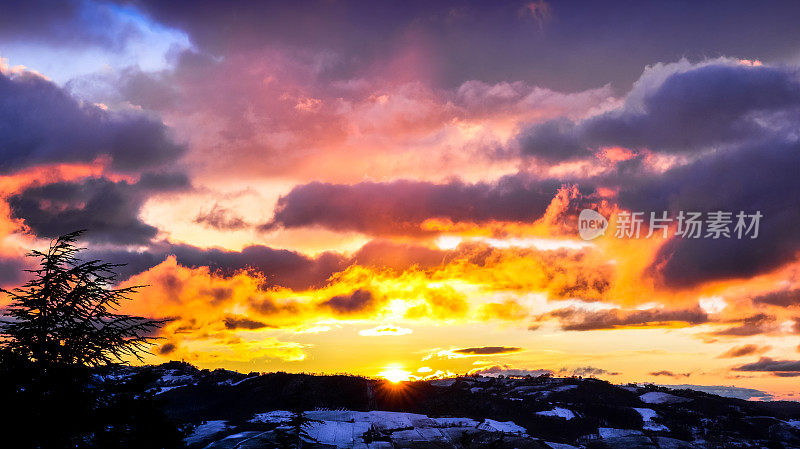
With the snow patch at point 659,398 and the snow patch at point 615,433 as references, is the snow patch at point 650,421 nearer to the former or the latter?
the snow patch at point 659,398

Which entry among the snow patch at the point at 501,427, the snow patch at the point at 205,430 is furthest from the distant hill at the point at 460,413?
the snow patch at the point at 501,427

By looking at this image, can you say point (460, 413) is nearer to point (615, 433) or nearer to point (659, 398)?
point (615, 433)

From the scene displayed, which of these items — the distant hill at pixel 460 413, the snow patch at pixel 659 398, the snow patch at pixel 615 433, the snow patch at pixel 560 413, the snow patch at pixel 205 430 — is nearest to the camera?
the snow patch at pixel 205 430

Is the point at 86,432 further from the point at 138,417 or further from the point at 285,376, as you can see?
the point at 285,376

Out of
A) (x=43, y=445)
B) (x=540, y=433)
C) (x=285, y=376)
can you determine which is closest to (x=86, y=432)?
(x=43, y=445)

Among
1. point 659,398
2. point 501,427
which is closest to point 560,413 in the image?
point 501,427

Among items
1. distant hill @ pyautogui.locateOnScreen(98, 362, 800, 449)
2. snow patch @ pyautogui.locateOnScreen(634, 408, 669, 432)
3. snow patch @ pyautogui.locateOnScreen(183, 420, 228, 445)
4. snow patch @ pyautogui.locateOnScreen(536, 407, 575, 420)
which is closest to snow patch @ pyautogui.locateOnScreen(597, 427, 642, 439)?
distant hill @ pyautogui.locateOnScreen(98, 362, 800, 449)

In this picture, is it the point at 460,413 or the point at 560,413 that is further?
the point at 460,413

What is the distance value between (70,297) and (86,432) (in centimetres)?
790

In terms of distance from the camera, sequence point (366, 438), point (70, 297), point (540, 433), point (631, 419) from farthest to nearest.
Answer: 1. point (631, 419)
2. point (540, 433)
3. point (366, 438)
4. point (70, 297)

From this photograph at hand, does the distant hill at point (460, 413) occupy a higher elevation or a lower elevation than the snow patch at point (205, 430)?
lower

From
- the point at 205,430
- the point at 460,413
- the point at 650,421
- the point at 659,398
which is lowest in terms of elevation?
the point at 650,421

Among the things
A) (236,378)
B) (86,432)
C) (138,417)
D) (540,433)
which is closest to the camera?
(138,417)

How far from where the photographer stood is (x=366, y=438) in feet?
138
